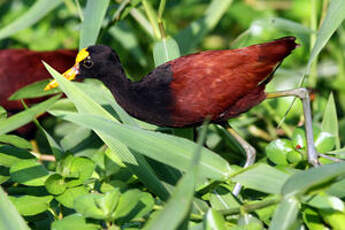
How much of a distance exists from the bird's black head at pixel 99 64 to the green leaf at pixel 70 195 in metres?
0.45

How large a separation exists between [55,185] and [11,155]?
16cm

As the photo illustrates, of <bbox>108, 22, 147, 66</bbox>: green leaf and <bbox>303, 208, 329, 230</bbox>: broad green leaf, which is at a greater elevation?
<bbox>108, 22, 147, 66</bbox>: green leaf

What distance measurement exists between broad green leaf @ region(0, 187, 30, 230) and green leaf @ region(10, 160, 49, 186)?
0.28 ft

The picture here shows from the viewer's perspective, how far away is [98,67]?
1.41 metres

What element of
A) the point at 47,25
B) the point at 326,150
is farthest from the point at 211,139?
the point at 47,25

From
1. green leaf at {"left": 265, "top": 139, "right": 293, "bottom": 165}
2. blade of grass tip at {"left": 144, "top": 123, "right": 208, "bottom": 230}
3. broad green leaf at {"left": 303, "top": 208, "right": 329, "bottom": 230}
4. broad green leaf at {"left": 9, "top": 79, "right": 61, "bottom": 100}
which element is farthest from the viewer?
broad green leaf at {"left": 9, "top": 79, "right": 61, "bottom": 100}

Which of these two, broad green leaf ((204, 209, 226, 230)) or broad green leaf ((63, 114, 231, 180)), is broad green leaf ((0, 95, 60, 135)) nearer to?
broad green leaf ((63, 114, 231, 180))

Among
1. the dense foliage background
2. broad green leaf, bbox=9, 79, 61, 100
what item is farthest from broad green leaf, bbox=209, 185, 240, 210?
broad green leaf, bbox=9, 79, 61, 100

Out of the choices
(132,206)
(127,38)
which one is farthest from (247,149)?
(127,38)

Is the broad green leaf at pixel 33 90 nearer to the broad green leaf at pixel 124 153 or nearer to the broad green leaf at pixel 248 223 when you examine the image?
the broad green leaf at pixel 124 153

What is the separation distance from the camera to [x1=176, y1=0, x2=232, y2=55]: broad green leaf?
6.13ft

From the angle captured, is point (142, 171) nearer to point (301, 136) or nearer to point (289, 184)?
point (289, 184)

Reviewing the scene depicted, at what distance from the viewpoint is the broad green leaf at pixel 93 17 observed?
133 centimetres

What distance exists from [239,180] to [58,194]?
333 mm
